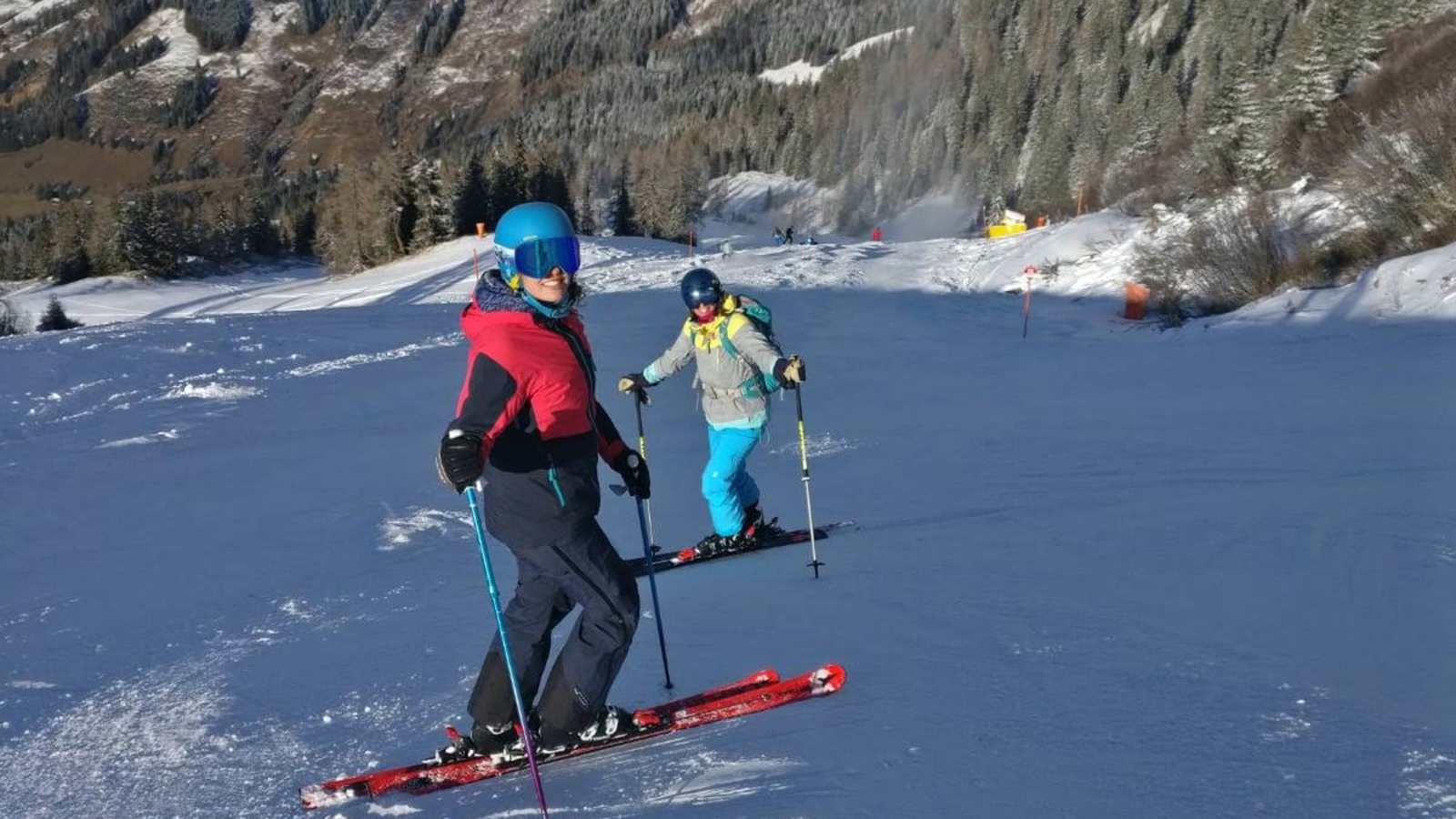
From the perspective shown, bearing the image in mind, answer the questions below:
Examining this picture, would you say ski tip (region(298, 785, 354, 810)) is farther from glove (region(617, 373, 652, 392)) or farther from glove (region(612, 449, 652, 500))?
glove (region(617, 373, 652, 392))

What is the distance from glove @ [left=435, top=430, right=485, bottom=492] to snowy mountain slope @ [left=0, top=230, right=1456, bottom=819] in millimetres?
1141

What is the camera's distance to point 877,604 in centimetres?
507

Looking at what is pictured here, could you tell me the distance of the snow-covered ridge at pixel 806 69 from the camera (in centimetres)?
14150

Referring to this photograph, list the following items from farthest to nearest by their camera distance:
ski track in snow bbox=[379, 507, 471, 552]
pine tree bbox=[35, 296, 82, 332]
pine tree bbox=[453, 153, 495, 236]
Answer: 1. pine tree bbox=[453, 153, 495, 236]
2. pine tree bbox=[35, 296, 82, 332]
3. ski track in snow bbox=[379, 507, 471, 552]

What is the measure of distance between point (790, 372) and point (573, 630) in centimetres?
255

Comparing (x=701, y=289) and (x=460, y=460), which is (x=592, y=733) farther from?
(x=701, y=289)

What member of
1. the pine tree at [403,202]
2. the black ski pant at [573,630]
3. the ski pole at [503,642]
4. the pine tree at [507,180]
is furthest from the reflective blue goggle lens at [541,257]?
the pine tree at [507,180]

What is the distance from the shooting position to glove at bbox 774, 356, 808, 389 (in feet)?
18.7

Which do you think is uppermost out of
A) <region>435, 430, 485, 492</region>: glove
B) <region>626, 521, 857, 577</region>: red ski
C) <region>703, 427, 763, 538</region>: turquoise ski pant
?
<region>435, 430, 485, 492</region>: glove

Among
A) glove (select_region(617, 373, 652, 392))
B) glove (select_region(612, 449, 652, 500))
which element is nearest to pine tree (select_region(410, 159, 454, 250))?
glove (select_region(617, 373, 652, 392))

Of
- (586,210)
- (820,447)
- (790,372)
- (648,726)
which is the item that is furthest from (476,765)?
(586,210)

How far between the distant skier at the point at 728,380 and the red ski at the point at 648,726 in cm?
227

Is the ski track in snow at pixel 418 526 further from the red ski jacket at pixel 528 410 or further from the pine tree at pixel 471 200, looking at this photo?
the pine tree at pixel 471 200

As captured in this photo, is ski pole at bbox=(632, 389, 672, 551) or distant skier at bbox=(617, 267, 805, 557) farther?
ski pole at bbox=(632, 389, 672, 551)
